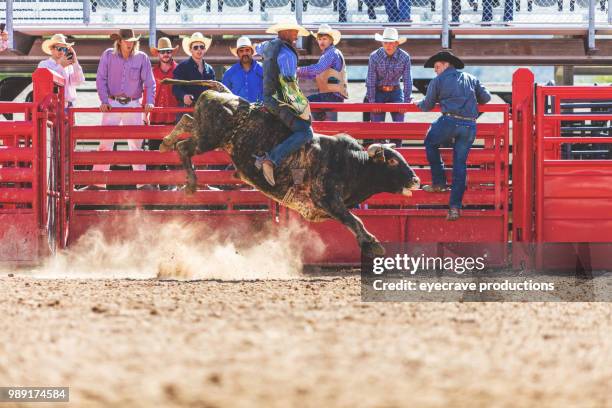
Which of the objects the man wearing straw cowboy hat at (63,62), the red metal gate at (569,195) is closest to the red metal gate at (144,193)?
the man wearing straw cowboy hat at (63,62)

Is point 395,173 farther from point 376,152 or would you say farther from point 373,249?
point 373,249

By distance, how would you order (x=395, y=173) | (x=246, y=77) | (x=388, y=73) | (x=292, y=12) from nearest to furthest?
(x=395, y=173) → (x=246, y=77) → (x=388, y=73) → (x=292, y=12)

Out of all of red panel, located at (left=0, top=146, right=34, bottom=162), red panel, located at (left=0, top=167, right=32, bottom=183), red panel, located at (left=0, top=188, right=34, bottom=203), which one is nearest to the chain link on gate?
red panel, located at (left=0, top=146, right=34, bottom=162)

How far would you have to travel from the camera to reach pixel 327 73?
1046cm

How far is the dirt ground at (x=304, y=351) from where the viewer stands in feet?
11.6

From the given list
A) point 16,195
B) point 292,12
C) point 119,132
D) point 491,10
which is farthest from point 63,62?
point 491,10

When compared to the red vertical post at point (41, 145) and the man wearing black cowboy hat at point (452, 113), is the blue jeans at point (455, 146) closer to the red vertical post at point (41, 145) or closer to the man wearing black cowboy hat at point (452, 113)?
the man wearing black cowboy hat at point (452, 113)

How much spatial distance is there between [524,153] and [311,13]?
506 cm

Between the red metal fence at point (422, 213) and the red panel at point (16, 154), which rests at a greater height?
the red panel at point (16, 154)

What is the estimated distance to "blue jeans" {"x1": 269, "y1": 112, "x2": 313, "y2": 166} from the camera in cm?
844

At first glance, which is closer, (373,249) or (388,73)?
(373,249)

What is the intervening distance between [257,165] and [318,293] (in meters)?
1.86

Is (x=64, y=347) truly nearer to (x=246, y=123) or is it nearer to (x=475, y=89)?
(x=246, y=123)

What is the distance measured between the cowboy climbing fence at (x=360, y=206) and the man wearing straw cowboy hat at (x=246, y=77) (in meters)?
0.68
